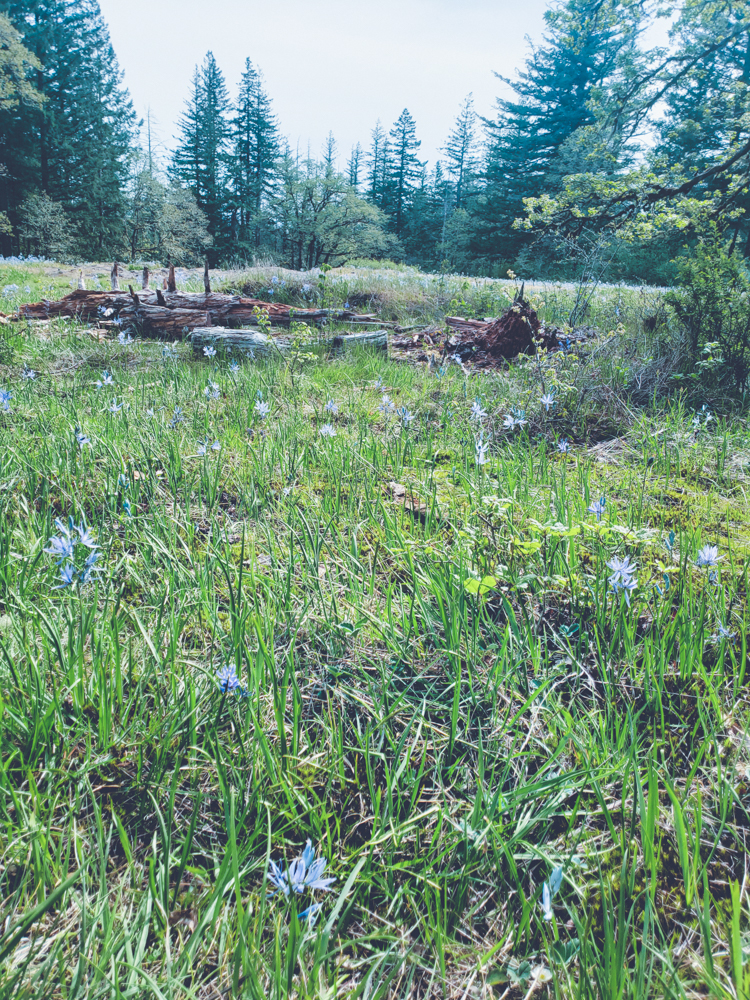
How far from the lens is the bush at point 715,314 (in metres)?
4.40

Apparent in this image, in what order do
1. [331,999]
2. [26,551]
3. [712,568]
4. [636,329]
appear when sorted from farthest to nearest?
1. [636,329]
2. [26,551]
3. [712,568]
4. [331,999]

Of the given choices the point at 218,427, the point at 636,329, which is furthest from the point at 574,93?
the point at 218,427

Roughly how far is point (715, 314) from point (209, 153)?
58.4m

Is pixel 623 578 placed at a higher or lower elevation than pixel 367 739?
higher

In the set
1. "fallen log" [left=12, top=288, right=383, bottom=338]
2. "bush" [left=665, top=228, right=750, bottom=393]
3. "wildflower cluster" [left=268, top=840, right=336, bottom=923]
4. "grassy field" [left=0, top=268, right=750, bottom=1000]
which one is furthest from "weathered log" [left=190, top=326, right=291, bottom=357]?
"wildflower cluster" [left=268, top=840, right=336, bottom=923]

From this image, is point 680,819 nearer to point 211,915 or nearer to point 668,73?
point 211,915

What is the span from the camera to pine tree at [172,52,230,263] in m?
49.4

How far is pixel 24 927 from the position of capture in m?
0.73

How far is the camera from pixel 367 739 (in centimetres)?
120

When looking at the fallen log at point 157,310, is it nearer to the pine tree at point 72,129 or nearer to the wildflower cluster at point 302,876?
the wildflower cluster at point 302,876

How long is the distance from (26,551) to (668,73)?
960cm

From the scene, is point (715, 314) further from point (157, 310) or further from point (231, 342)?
point (157, 310)

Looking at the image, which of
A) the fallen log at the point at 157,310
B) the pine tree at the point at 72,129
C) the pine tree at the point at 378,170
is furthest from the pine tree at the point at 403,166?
the fallen log at the point at 157,310

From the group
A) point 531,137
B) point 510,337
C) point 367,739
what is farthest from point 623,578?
point 531,137
